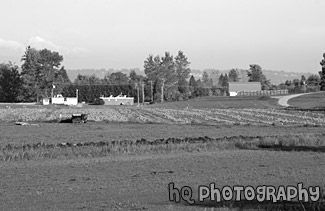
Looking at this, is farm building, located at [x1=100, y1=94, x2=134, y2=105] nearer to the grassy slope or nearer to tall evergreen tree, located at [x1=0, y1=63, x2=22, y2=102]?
tall evergreen tree, located at [x1=0, y1=63, x2=22, y2=102]

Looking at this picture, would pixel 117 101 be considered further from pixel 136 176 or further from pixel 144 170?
pixel 136 176

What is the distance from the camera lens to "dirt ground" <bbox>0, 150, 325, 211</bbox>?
14789mm

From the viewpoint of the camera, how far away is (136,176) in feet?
67.4

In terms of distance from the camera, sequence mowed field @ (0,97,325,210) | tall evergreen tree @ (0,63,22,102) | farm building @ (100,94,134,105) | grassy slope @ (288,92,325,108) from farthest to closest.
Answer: tall evergreen tree @ (0,63,22,102), farm building @ (100,94,134,105), grassy slope @ (288,92,325,108), mowed field @ (0,97,325,210)

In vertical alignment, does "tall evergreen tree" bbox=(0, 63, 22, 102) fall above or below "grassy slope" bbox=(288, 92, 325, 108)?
above

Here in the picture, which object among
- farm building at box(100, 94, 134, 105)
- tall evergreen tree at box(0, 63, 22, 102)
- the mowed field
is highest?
tall evergreen tree at box(0, 63, 22, 102)

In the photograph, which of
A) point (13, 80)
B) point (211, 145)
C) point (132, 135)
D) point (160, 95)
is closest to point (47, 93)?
point (13, 80)

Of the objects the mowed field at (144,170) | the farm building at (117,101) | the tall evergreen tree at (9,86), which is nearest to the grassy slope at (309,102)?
the farm building at (117,101)

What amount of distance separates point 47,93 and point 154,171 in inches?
6169

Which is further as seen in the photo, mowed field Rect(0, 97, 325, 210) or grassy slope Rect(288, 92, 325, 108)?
grassy slope Rect(288, 92, 325, 108)

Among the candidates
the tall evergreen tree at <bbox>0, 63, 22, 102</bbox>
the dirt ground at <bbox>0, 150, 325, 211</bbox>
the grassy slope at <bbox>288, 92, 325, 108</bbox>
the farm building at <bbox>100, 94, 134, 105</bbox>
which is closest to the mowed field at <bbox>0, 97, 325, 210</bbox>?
the dirt ground at <bbox>0, 150, 325, 211</bbox>

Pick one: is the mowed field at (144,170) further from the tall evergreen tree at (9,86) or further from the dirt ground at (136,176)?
the tall evergreen tree at (9,86)

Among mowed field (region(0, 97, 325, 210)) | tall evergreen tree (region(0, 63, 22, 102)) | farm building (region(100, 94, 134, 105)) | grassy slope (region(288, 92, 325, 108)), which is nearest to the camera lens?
mowed field (region(0, 97, 325, 210))

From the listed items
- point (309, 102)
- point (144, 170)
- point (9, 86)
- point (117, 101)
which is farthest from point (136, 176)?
point (9, 86)
